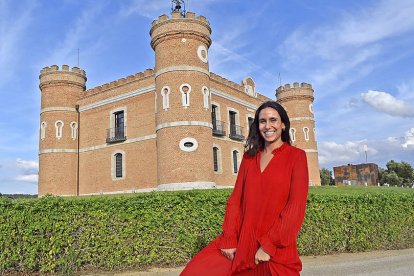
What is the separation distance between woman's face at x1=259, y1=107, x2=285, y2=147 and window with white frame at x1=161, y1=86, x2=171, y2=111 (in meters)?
20.1

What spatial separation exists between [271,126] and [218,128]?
25790 millimetres

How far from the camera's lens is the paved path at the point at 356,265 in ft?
22.1

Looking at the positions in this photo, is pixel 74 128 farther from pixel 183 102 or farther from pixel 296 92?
pixel 296 92

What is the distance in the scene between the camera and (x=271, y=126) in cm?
291

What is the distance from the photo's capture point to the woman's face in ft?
9.53

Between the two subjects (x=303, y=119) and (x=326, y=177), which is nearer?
(x=303, y=119)

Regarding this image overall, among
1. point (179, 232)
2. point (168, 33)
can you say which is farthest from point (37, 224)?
point (168, 33)

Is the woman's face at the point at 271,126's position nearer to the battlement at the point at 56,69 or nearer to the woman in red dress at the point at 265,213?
the woman in red dress at the point at 265,213

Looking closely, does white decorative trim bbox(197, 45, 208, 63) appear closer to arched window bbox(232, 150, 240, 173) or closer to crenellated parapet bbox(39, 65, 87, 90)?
arched window bbox(232, 150, 240, 173)

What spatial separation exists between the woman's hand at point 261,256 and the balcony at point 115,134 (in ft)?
85.4

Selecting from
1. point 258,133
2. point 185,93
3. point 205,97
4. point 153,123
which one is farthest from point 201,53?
point 258,133

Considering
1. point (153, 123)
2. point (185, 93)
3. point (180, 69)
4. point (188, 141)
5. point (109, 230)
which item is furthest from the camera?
point (153, 123)

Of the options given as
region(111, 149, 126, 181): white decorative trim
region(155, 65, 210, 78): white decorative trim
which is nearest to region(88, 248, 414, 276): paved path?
region(155, 65, 210, 78): white decorative trim

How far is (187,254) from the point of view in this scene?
735 centimetres
